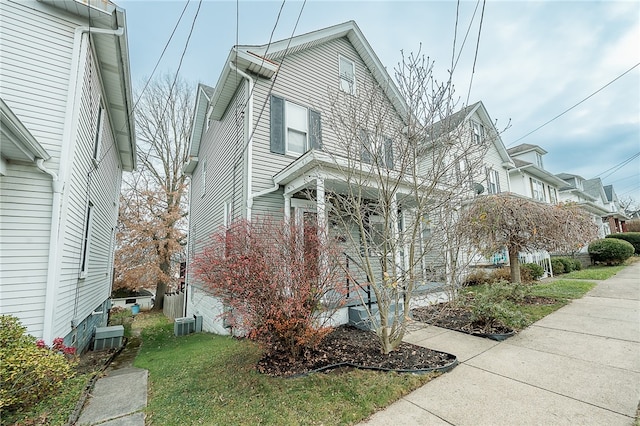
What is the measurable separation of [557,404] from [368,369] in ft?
6.85

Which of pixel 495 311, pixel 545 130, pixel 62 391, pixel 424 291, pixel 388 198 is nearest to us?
pixel 62 391

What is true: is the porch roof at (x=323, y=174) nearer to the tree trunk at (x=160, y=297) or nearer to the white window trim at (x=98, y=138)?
the white window trim at (x=98, y=138)

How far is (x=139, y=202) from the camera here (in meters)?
16.7

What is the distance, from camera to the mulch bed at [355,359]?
13.5 ft

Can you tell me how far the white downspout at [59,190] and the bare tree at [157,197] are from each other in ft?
31.2

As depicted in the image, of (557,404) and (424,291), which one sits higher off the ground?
(424,291)

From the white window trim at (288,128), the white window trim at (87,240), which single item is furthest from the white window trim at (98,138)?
the white window trim at (288,128)

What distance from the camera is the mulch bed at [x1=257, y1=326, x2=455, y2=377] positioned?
13.5 feet

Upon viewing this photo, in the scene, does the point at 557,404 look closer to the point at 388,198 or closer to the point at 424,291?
the point at 388,198

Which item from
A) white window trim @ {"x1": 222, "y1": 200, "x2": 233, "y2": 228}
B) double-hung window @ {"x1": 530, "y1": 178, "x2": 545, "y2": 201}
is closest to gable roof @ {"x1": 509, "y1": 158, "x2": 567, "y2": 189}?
double-hung window @ {"x1": 530, "y1": 178, "x2": 545, "y2": 201}

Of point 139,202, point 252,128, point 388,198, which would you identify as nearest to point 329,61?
point 252,128

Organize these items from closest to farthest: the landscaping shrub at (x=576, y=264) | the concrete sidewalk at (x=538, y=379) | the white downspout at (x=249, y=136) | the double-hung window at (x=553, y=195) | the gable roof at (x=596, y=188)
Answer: the concrete sidewalk at (x=538, y=379)
the white downspout at (x=249, y=136)
the landscaping shrub at (x=576, y=264)
the double-hung window at (x=553, y=195)
the gable roof at (x=596, y=188)

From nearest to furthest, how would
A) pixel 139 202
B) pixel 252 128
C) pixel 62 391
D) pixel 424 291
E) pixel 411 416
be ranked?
pixel 411 416 → pixel 62 391 → pixel 424 291 → pixel 252 128 → pixel 139 202

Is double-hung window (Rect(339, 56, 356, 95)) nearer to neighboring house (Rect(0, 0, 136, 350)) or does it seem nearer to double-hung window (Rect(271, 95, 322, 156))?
double-hung window (Rect(271, 95, 322, 156))
